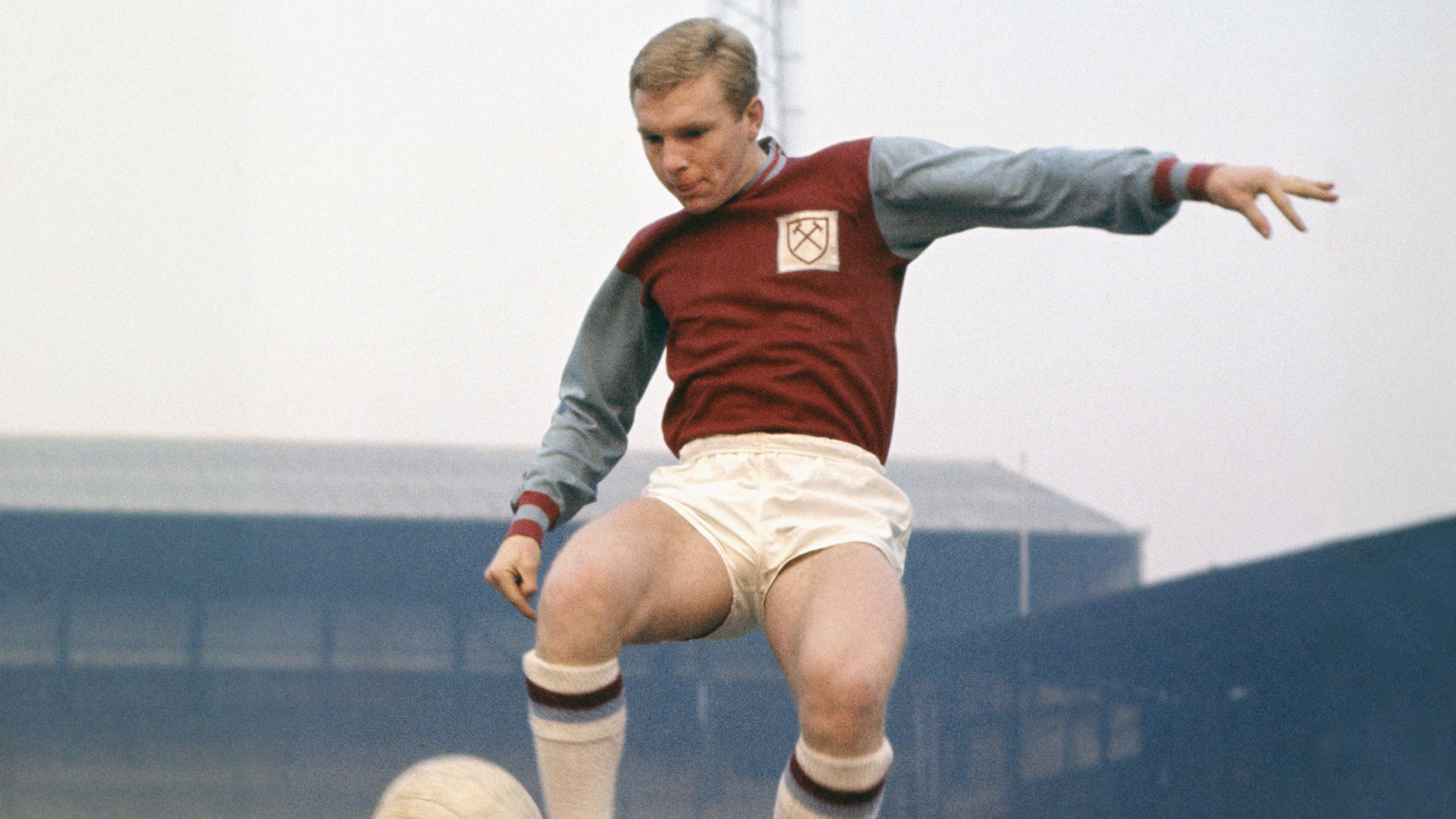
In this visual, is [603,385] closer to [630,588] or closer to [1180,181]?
[630,588]

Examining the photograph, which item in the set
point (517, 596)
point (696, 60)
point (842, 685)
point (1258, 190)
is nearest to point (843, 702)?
point (842, 685)

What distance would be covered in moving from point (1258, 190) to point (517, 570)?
97 cm

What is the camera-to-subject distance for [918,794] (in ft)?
17.9

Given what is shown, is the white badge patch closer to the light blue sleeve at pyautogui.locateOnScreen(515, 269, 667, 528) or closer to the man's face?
the man's face

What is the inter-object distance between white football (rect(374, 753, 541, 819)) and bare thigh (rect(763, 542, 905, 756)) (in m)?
0.40

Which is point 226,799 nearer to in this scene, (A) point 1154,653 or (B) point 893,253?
(A) point 1154,653

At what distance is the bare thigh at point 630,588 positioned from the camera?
1502 mm

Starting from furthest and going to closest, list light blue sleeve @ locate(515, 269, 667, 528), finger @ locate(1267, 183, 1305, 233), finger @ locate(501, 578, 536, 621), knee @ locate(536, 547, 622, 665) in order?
light blue sleeve @ locate(515, 269, 667, 528) → finger @ locate(501, 578, 536, 621) → knee @ locate(536, 547, 622, 665) → finger @ locate(1267, 183, 1305, 233)

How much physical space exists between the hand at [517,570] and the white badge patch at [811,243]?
48cm

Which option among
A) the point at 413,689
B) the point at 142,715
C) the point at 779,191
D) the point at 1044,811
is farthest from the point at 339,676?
→ the point at 779,191

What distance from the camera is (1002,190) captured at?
1667 millimetres

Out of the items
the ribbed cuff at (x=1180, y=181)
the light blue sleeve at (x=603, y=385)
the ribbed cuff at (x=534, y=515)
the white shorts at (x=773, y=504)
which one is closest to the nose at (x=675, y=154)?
Answer: the light blue sleeve at (x=603, y=385)

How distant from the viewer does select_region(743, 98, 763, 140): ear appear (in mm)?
1787

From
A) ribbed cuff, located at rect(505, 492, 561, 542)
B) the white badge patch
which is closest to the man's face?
the white badge patch
